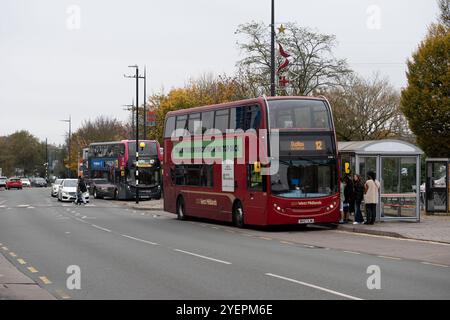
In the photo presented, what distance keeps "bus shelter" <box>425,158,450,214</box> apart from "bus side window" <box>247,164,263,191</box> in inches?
326

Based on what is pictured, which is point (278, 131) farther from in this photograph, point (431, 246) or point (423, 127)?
point (423, 127)

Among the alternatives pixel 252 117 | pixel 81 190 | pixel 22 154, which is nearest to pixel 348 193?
pixel 252 117

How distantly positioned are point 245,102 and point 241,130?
933mm

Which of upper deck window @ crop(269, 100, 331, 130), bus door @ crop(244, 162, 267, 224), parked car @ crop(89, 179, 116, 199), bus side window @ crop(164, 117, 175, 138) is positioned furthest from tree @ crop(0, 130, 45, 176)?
upper deck window @ crop(269, 100, 331, 130)

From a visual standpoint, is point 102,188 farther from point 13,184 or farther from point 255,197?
point 13,184

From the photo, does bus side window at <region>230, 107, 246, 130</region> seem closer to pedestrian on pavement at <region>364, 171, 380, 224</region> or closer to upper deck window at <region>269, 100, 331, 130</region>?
upper deck window at <region>269, 100, 331, 130</region>

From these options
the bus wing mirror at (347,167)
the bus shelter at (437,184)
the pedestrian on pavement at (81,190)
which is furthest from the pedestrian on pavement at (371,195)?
the pedestrian on pavement at (81,190)

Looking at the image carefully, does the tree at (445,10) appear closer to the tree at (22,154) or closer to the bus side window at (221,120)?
the bus side window at (221,120)

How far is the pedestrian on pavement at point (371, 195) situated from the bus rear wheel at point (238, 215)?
13.6ft

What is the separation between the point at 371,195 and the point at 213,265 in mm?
10335

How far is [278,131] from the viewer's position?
22.8m

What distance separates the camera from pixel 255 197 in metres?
23.4

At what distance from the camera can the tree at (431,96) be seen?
44281 mm
